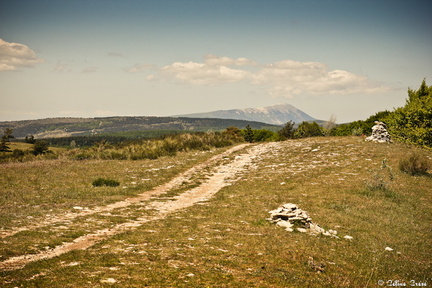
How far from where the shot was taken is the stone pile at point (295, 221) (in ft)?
38.8

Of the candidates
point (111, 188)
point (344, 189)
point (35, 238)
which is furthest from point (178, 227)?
point (344, 189)

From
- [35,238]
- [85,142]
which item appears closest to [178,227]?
[35,238]

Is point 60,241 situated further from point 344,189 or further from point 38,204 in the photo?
point 344,189

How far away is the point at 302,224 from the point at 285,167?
16.9m

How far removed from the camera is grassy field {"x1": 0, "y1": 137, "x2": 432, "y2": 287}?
657 cm

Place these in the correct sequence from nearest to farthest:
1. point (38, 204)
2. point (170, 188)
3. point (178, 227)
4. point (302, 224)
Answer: point (178, 227) < point (302, 224) < point (38, 204) < point (170, 188)

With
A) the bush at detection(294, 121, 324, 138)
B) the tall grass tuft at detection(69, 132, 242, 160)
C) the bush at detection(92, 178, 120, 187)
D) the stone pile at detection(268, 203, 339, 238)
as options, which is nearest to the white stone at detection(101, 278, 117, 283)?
the stone pile at detection(268, 203, 339, 238)

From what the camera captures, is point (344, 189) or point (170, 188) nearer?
point (344, 189)

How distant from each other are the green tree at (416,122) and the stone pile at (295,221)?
23808mm

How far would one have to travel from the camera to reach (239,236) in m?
10.5

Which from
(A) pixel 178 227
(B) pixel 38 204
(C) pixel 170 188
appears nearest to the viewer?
(A) pixel 178 227

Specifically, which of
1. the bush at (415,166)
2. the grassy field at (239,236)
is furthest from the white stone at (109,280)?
the bush at (415,166)

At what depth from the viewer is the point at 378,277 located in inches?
301

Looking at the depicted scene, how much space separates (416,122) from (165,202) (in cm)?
3653
